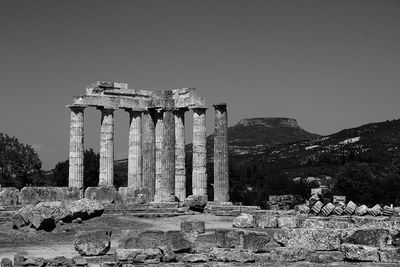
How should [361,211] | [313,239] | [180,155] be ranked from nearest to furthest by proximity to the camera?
[313,239]
[361,211]
[180,155]

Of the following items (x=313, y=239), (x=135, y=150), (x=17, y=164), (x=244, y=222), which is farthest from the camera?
(x=17, y=164)

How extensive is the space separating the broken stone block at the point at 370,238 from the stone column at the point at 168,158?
2160 cm

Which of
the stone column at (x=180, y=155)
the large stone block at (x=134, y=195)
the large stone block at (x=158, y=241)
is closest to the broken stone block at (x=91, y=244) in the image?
the large stone block at (x=158, y=241)

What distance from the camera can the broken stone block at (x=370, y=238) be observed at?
714 inches

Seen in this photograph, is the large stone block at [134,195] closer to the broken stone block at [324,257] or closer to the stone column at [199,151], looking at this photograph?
the stone column at [199,151]

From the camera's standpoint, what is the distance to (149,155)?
4412cm

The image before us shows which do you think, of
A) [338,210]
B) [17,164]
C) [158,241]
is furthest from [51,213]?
[17,164]

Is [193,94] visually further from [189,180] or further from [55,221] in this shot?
[189,180]

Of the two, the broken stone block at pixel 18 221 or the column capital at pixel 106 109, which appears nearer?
Result: the broken stone block at pixel 18 221

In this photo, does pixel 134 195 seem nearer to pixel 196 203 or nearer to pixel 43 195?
pixel 196 203

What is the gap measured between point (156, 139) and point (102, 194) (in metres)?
8.13

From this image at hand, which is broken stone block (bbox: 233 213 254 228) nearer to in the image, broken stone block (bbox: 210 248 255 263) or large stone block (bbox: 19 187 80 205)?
broken stone block (bbox: 210 248 255 263)

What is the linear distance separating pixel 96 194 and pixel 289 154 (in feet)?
369

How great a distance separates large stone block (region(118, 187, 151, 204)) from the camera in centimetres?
3753
